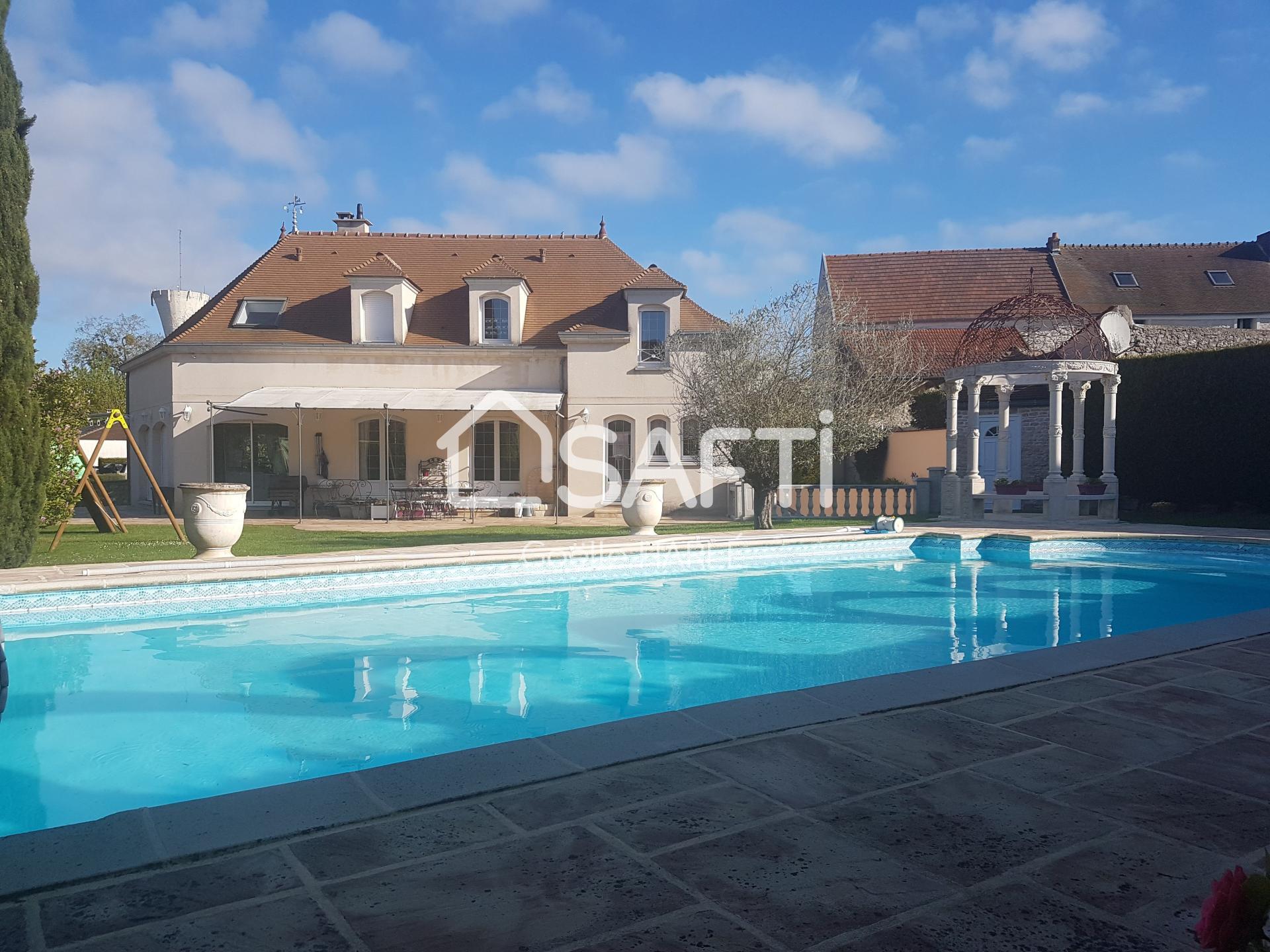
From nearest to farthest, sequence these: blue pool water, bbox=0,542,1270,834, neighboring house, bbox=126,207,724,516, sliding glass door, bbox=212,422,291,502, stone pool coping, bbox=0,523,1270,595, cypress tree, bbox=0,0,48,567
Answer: blue pool water, bbox=0,542,1270,834 → stone pool coping, bbox=0,523,1270,595 → cypress tree, bbox=0,0,48,567 → neighboring house, bbox=126,207,724,516 → sliding glass door, bbox=212,422,291,502

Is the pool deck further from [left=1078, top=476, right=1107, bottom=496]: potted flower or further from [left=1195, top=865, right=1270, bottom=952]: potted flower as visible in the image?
[left=1078, top=476, right=1107, bottom=496]: potted flower

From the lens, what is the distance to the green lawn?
464 inches

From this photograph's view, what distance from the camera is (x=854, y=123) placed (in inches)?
500

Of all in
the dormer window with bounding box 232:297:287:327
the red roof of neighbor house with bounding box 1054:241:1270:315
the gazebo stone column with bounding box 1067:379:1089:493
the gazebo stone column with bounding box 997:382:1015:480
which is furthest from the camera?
the red roof of neighbor house with bounding box 1054:241:1270:315

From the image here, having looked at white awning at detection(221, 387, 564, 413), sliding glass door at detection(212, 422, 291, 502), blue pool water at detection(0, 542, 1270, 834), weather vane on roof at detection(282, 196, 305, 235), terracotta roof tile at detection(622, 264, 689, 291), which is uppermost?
weather vane on roof at detection(282, 196, 305, 235)

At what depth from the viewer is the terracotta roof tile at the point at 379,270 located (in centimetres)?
2086

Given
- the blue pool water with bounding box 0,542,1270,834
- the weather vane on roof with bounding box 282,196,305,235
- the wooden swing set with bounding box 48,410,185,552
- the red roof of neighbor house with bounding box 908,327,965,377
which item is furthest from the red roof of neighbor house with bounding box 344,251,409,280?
the red roof of neighbor house with bounding box 908,327,965,377

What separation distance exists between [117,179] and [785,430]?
11.8m

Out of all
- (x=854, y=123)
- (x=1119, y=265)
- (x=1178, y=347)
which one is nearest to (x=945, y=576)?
(x=854, y=123)

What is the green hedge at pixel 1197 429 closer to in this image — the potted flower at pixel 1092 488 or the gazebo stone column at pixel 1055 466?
the potted flower at pixel 1092 488

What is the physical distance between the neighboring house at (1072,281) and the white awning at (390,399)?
12.5m

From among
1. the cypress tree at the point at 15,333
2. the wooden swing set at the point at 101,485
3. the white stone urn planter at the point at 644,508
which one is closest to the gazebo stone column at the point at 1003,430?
the white stone urn planter at the point at 644,508

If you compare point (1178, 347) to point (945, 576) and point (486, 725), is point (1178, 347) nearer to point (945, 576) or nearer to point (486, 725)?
point (945, 576)

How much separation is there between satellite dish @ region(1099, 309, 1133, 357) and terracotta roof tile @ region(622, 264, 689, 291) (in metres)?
11.8
